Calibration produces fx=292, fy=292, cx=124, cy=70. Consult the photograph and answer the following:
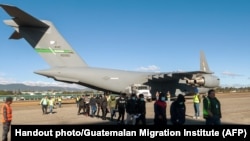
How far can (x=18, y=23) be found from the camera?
Answer: 2467 cm

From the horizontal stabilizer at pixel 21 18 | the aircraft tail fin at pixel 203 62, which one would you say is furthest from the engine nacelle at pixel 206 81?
the horizontal stabilizer at pixel 21 18

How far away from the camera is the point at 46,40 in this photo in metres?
27.0

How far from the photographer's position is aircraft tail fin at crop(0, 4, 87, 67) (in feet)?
82.5

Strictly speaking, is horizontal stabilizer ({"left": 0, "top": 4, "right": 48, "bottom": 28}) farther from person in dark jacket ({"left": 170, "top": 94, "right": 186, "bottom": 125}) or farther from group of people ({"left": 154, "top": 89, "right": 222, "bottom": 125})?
person in dark jacket ({"left": 170, "top": 94, "right": 186, "bottom": 125})

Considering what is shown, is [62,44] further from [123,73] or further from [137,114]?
[137,114]

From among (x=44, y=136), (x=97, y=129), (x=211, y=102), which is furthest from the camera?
(x=211, y=102)

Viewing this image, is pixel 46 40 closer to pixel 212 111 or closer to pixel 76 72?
pixel 76 72

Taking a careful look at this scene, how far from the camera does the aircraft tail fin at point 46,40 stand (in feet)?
82.5

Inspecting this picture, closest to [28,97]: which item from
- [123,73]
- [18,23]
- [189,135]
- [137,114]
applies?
[123,73]

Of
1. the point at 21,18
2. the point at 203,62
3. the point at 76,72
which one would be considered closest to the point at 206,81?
the point at 203,62

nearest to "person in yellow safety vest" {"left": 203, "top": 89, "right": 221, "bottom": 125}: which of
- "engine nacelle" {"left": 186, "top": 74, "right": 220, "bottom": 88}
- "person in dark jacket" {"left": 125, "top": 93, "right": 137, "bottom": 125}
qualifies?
"person in dark jacket" {"left": 125, "top": 93, "right": 137, "bottom": 125}

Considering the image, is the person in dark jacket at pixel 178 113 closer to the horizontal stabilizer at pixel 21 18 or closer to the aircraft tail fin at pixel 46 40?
the horizontal stabilizer at pixel 21 18

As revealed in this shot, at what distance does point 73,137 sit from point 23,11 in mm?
16771

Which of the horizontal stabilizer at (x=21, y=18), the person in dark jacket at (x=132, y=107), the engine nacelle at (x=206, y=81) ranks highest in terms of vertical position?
the horizontal stabilizer at (x=21, y=18)
